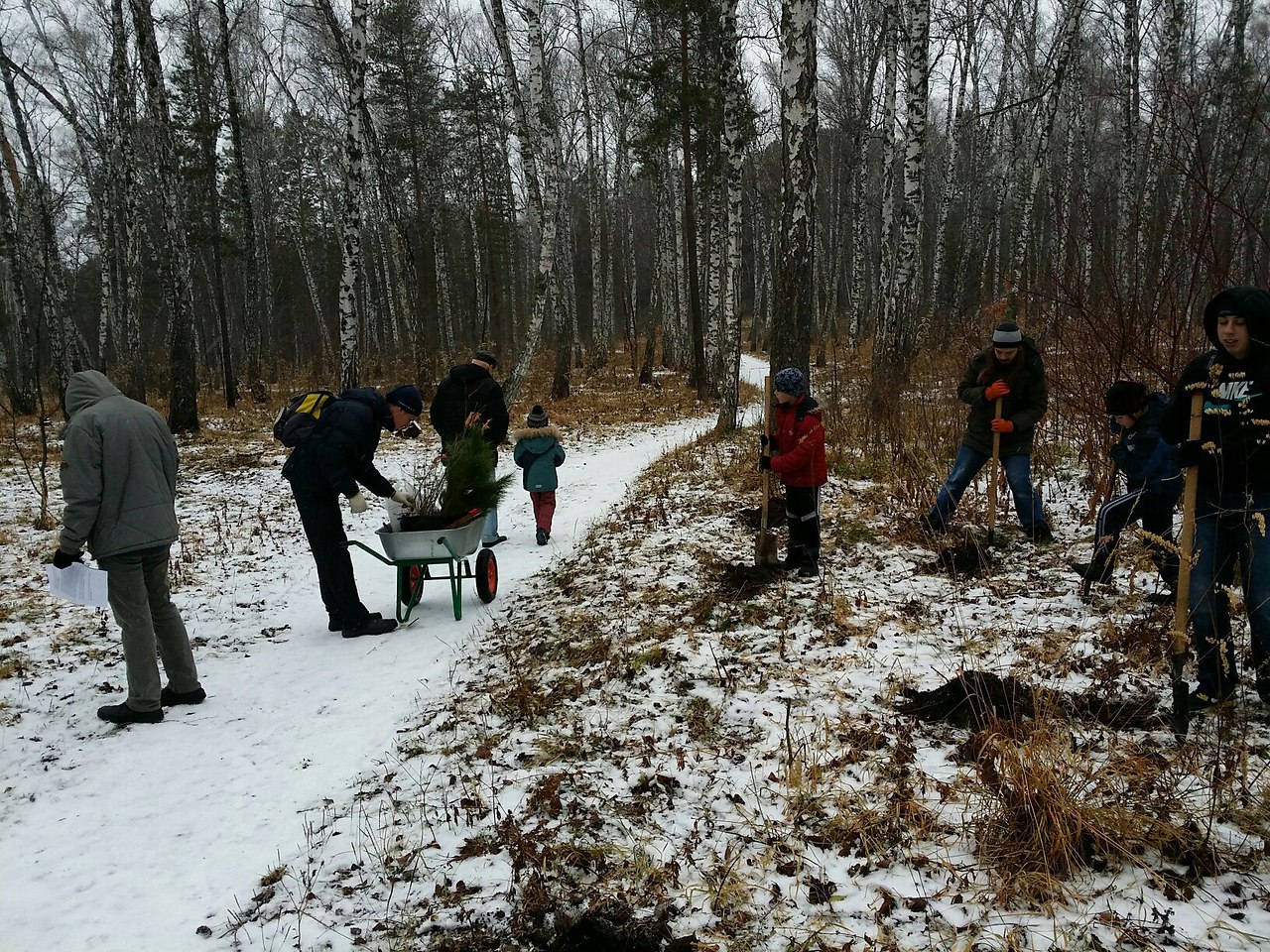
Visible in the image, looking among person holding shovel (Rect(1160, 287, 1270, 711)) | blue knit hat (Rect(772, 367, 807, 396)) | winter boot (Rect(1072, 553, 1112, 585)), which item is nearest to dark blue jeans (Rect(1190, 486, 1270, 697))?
person holding shovel (Rect(1160, 287, 1270, 711))

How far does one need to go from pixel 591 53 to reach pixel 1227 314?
27.9m

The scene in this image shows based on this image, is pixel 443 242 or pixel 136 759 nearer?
pixel 136 759

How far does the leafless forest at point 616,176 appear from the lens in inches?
325

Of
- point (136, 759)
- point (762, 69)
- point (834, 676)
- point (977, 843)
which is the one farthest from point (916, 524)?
point (762, 69)

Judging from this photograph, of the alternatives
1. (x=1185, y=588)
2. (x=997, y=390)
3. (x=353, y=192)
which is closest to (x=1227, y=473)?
(x=1185, y=588)

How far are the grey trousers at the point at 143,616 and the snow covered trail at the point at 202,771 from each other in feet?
0.91

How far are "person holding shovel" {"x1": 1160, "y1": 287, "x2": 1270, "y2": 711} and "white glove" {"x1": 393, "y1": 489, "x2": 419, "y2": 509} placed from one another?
17.0 ft

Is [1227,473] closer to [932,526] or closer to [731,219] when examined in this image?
[932,526]

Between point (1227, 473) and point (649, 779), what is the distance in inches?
125

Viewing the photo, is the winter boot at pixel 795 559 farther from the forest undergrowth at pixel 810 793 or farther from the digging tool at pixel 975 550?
the digging tool at pixel 975 550

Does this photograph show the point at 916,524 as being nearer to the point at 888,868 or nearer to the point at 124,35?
the point at 888,868

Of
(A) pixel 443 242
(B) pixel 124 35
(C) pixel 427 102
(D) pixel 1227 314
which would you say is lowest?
(D) pixel 1227 314

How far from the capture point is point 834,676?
455cm

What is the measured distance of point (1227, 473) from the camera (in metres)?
3.42
